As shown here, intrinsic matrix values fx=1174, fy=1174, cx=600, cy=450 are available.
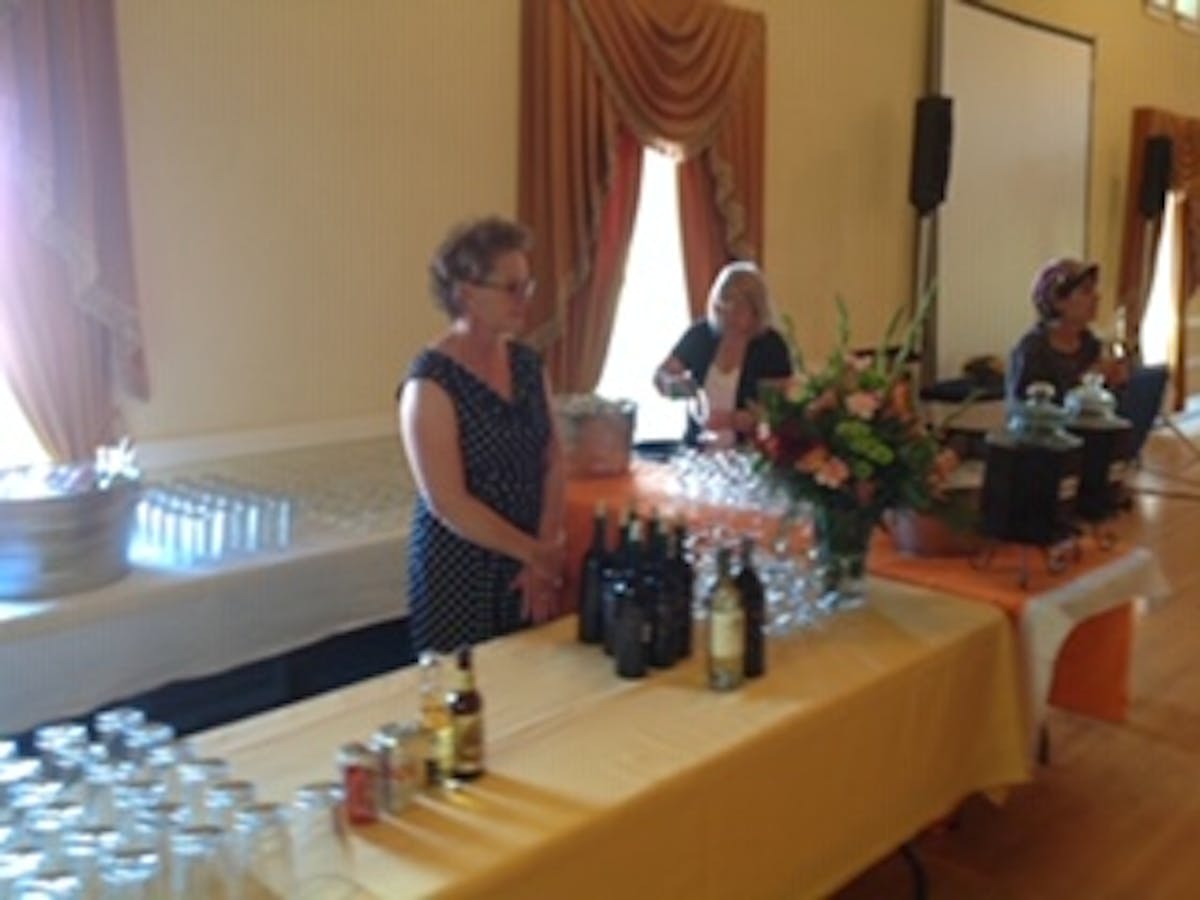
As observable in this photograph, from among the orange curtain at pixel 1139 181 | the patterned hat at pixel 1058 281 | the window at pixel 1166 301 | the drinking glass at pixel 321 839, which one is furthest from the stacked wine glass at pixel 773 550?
the window at pixel 1166 301

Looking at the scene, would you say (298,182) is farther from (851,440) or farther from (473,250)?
(851,440)

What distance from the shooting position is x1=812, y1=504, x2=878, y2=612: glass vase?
213cm

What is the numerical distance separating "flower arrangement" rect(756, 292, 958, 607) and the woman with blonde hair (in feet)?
5.19

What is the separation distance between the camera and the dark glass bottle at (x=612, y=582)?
1.93m

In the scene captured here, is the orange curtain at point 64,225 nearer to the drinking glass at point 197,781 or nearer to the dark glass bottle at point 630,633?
the dark glass bottle at point 630,633

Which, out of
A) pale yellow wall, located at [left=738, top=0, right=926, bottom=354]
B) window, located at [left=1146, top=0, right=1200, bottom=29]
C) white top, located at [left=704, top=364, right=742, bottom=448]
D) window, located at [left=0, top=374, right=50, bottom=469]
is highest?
window, located at [left=1146, top=0, right=1200, bottom=29]

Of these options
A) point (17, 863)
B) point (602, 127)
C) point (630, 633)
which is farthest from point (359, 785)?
point (602, 127)

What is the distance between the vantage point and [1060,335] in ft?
12.8

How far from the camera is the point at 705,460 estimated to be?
10.0 ft

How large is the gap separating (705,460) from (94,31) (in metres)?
2.07

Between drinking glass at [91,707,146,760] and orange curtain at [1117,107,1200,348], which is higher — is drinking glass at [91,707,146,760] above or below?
below

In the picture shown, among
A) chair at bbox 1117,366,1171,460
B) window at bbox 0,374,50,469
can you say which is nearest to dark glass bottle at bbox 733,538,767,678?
window at bbox 0,374,50,469

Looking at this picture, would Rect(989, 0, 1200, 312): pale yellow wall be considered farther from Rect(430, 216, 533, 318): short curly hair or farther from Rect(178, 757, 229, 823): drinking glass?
Rect(178, 757, 229, 823): drinking glass

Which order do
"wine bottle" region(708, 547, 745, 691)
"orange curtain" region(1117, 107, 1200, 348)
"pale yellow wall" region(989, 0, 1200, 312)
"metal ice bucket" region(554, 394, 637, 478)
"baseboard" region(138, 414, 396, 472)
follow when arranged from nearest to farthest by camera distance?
"wine bottle" region(708, 547, 745, 691) → "metal ice bucket" region(554, 394, 637, 478) → "baseboard" region(138, 414, 396, 472) → "pale yellow wall" region(989, 0, 1200, 312) → "orange curtain" region(1117, 107, 1200, 348)
